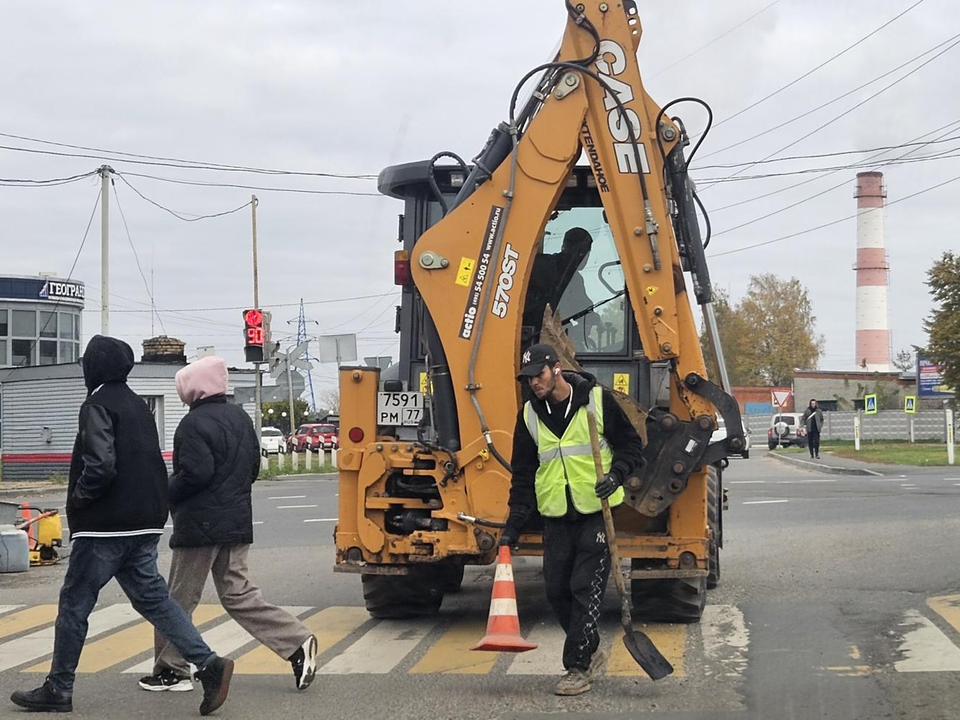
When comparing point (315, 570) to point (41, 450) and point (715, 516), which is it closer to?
point (715, 516)

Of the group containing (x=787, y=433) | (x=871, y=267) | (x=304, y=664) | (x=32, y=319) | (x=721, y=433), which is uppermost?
(x=871, y=267)

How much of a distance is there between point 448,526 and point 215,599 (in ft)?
11.1

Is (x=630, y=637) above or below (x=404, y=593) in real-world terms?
above

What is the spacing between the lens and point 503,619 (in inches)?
295

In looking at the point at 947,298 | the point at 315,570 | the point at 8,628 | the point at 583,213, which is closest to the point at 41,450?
the point at 315,570

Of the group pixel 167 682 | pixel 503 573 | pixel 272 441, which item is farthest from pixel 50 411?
pixel 503 573

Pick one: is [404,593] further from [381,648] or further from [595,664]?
[595,664]

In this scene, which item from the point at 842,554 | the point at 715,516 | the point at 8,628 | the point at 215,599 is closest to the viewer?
the point at 8,628

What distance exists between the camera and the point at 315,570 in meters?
13.5

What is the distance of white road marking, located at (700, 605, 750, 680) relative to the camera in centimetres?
788

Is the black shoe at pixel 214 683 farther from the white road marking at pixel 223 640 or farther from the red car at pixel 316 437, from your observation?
the red car at pixel 316 437

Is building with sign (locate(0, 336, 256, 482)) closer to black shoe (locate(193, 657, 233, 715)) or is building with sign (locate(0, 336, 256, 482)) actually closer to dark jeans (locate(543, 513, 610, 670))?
dark jeans (locate(543, 513, 610, 670))

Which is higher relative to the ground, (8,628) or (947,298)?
(947,298)

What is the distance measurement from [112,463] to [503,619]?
2267 mm
